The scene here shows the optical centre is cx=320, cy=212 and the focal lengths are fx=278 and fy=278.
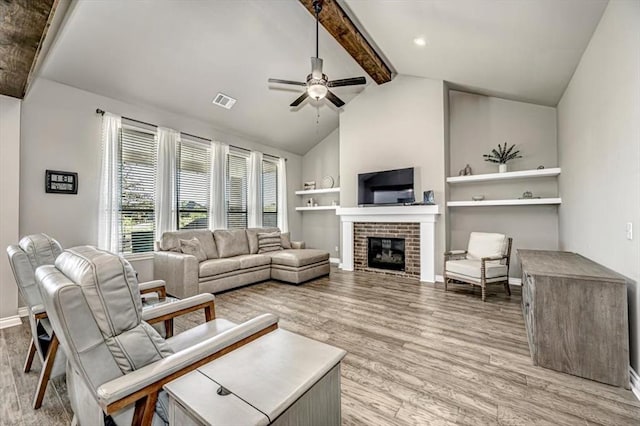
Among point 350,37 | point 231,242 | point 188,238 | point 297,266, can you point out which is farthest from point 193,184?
point 350,37

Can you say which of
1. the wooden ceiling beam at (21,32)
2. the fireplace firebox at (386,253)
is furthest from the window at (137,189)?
the fireplace firebox at (386,253)

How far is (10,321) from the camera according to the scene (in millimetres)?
3113

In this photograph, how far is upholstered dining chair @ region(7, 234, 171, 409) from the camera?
1.80m

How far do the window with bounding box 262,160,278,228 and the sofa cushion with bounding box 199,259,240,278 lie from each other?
7.32 ft

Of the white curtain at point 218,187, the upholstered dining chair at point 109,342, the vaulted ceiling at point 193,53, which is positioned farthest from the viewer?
the white curtain at point 218,187

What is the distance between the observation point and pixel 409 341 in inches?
105

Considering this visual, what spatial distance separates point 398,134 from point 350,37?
2.08m

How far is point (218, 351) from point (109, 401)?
0.43 meters

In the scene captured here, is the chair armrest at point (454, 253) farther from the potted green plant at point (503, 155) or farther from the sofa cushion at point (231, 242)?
the sofa cushion at point (231, 242)

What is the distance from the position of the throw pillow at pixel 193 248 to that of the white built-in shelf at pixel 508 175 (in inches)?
175

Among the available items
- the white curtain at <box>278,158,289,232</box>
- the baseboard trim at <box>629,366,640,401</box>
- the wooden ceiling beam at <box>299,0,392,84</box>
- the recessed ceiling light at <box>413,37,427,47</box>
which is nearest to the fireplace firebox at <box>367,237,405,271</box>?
the white curtain at <box>278,158,289,232</box>

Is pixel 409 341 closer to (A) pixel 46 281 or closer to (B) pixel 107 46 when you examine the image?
(A) pixel 46 281

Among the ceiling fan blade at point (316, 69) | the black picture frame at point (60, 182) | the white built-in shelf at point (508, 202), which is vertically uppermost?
the ceiling fan blade at point (316, 69)

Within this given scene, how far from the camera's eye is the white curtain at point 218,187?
5566mm
